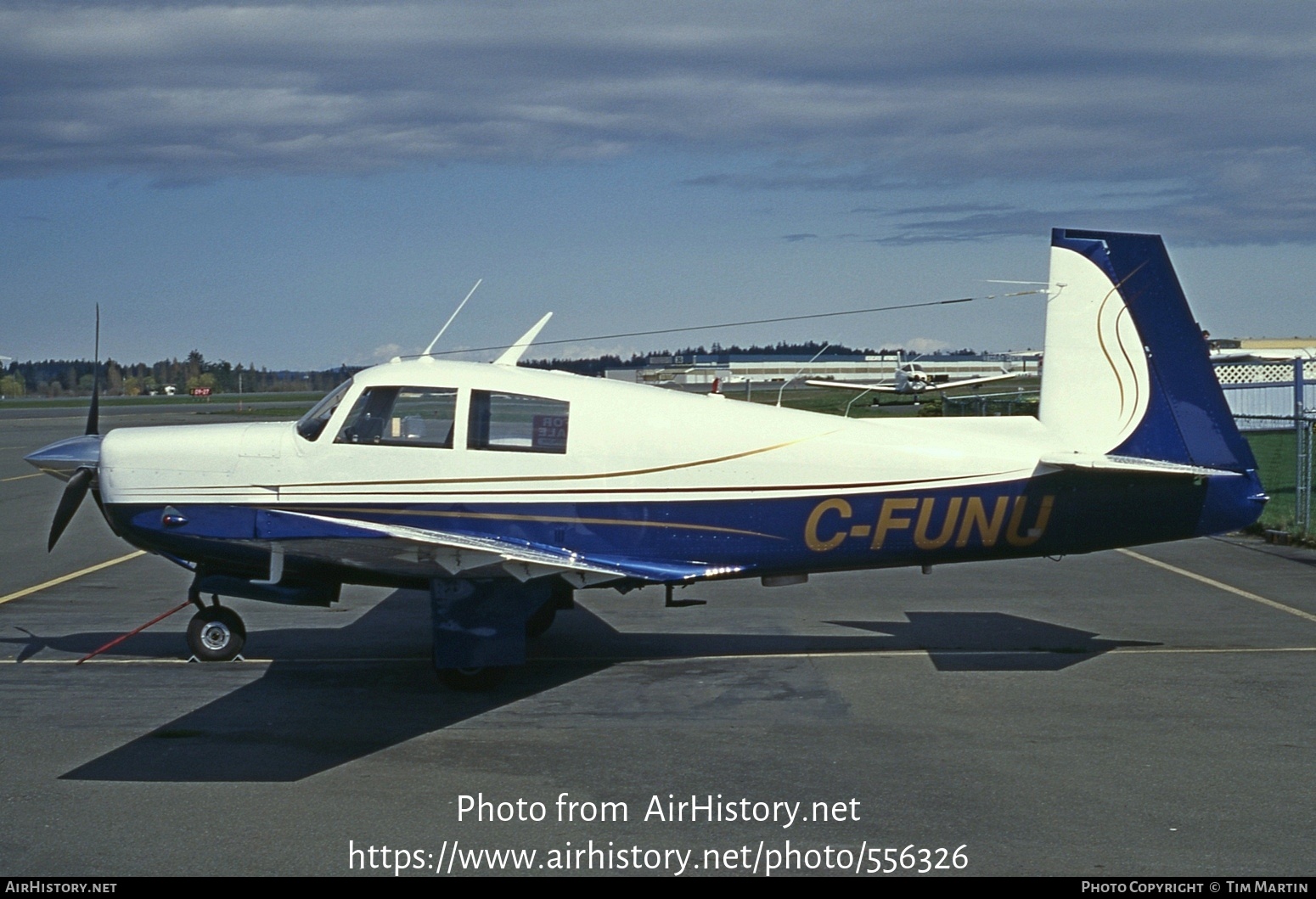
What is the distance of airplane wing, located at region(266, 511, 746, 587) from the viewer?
307 inches

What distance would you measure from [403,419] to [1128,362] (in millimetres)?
5409

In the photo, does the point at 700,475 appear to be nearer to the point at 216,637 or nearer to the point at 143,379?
the point at 216,637

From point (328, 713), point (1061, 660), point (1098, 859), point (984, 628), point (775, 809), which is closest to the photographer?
point (1098, 859)

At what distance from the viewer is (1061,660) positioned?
388 inches

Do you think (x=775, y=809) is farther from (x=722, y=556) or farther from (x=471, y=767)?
(x=722, y=556)

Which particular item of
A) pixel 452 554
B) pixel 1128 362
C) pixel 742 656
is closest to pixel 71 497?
pixel 452 554

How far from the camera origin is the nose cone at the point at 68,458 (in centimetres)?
980

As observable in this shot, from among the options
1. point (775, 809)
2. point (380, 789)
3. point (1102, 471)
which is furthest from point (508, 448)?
point (1102, 471)

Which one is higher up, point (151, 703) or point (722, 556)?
point (722, 556)

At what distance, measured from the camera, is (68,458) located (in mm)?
9828

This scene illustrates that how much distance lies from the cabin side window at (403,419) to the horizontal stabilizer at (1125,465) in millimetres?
4397

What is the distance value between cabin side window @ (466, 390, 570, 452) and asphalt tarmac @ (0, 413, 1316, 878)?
1.80 meters

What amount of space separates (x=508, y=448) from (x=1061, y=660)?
4608 mm

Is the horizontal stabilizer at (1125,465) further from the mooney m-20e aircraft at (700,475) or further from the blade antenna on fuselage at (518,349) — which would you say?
the blade antenna on fuselage at (518,349)
